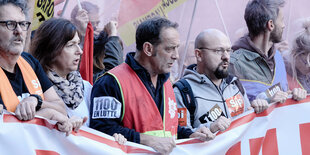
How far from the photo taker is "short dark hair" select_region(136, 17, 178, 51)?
162 inches

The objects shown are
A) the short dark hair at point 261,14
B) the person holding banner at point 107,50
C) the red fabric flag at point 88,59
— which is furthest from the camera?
the short dark hair at point 261,14

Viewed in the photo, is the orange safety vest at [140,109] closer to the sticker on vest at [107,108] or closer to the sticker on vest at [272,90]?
the sticker on vest at [107,108]

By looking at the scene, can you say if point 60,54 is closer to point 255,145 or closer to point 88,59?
point 88,59

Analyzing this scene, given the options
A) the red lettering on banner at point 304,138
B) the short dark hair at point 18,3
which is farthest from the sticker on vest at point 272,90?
the short dark hair at point 18,3

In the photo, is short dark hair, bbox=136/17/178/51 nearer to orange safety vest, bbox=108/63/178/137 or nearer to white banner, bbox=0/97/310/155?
orange safety vest, bbox=108/63/178/137

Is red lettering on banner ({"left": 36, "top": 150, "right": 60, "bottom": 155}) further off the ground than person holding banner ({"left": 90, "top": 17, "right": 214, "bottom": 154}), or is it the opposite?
person holding banner ({"left": 90, "top": 17, "right": 214, "bottom": 154})

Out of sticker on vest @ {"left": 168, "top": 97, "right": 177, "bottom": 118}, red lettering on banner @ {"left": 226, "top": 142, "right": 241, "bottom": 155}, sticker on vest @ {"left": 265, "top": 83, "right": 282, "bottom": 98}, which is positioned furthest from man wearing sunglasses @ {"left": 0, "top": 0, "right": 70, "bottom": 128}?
sticker on vest @ {"left": 265, "top": 83, "right": 282, "bottom": 98}

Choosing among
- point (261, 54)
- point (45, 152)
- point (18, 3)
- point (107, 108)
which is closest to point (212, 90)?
point (261, 54)

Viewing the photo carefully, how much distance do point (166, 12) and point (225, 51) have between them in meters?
1.96

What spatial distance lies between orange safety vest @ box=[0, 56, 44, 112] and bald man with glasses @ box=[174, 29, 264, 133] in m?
1.21

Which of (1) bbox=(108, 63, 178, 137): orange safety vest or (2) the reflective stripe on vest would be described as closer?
(1) bbox=(108, 63, 178, 137): orange safety vest

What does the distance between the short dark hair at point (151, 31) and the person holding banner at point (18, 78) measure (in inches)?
37.6

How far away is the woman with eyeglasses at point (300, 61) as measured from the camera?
5.61 m

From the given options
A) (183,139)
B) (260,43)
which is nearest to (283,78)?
(260,43)
